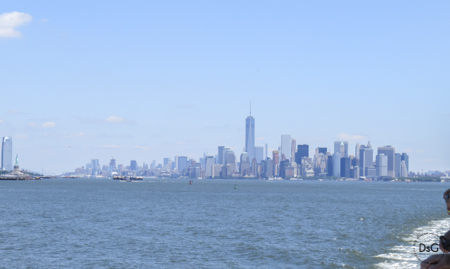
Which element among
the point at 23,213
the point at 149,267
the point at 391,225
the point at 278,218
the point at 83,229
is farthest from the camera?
the point at 23,213

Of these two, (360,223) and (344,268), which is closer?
(344,268)

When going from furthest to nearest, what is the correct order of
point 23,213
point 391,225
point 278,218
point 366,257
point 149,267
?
point 23,213
point 278,218
point 391,225
point 366,257
point 149,267

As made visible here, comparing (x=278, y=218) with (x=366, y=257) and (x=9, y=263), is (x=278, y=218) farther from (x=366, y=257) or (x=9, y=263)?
(x=9, y=263)

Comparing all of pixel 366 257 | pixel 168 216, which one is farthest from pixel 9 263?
pixel 168 216

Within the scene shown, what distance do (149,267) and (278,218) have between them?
1872 inches

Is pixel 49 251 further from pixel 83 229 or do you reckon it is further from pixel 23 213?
pixel 23 213

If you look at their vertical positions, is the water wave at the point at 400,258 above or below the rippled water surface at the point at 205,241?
above

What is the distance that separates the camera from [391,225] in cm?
7838

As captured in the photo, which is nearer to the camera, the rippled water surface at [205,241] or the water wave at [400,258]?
the water wave at [400,258]

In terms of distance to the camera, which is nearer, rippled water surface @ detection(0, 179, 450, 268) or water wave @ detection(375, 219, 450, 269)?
water wave @ detection(375, 219, 450, 269)

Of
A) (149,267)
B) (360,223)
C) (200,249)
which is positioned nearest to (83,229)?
(200,249)

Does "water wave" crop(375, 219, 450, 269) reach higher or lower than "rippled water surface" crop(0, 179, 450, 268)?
higher

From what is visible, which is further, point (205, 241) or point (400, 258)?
point (205, 241)

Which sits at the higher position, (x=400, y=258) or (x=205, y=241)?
(x=400, y=258)
